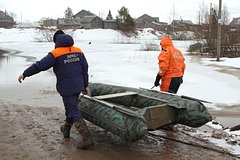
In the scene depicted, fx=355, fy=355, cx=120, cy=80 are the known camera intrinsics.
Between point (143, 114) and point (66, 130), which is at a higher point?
point (143, 114)

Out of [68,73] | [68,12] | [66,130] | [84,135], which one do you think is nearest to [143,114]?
[84,135]

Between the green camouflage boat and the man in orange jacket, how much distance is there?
0.43 meters

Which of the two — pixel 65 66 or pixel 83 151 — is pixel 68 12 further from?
pixel 83 151

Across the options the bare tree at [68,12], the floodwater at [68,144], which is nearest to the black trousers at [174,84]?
the floodwater at [68,144]

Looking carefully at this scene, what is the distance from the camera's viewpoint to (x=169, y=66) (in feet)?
21.2

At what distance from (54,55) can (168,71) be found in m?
2.29

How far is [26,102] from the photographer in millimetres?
8758

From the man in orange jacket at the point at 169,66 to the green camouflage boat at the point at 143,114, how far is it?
0.43 meters

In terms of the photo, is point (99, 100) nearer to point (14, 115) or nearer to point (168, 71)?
point (168, 71)

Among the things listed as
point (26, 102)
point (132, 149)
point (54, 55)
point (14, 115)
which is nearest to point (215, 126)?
point (132, 149)

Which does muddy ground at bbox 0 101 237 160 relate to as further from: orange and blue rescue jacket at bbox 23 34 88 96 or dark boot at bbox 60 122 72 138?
orange and blue rescue jacket at bbox 23 34 88 96

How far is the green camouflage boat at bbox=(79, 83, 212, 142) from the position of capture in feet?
15.4

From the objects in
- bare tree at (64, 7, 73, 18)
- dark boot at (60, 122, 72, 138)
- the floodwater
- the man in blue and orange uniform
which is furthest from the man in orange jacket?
bare tree at (64, 7, 73, 18)

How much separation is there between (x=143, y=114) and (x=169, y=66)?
176cm
